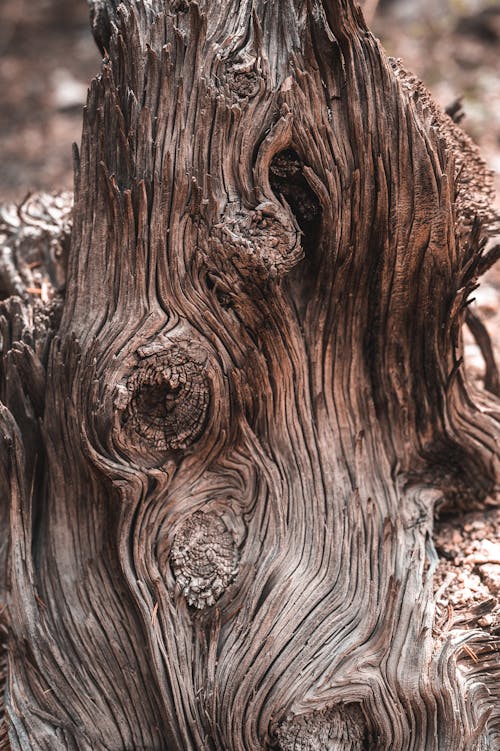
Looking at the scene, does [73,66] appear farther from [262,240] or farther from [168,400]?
[168,400]

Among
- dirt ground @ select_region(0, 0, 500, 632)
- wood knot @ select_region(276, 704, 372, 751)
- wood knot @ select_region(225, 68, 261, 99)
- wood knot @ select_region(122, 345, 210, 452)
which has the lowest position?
wood knot @ select_region(276, 704, 372, 751)

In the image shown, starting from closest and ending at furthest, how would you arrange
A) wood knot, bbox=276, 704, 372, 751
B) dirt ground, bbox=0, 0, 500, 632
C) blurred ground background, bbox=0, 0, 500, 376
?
wood knot, bbox=276, 704, 372, 751 < dirt ground, bbox=0, 0, 500, 632 < blurred ground background, bbox=0, 0, 500, 376

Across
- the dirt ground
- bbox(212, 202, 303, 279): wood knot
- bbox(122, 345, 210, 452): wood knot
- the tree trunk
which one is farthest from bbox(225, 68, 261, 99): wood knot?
the dirt ground

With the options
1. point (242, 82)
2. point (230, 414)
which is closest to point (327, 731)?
point (230, 414)

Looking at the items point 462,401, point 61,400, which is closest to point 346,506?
point 462,401

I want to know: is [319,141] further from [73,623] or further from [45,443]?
[73,623]

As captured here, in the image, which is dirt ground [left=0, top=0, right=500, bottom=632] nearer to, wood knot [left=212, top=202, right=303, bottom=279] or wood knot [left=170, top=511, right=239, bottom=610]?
wood knot [left=212, top=202, right=303, bottom=279]
